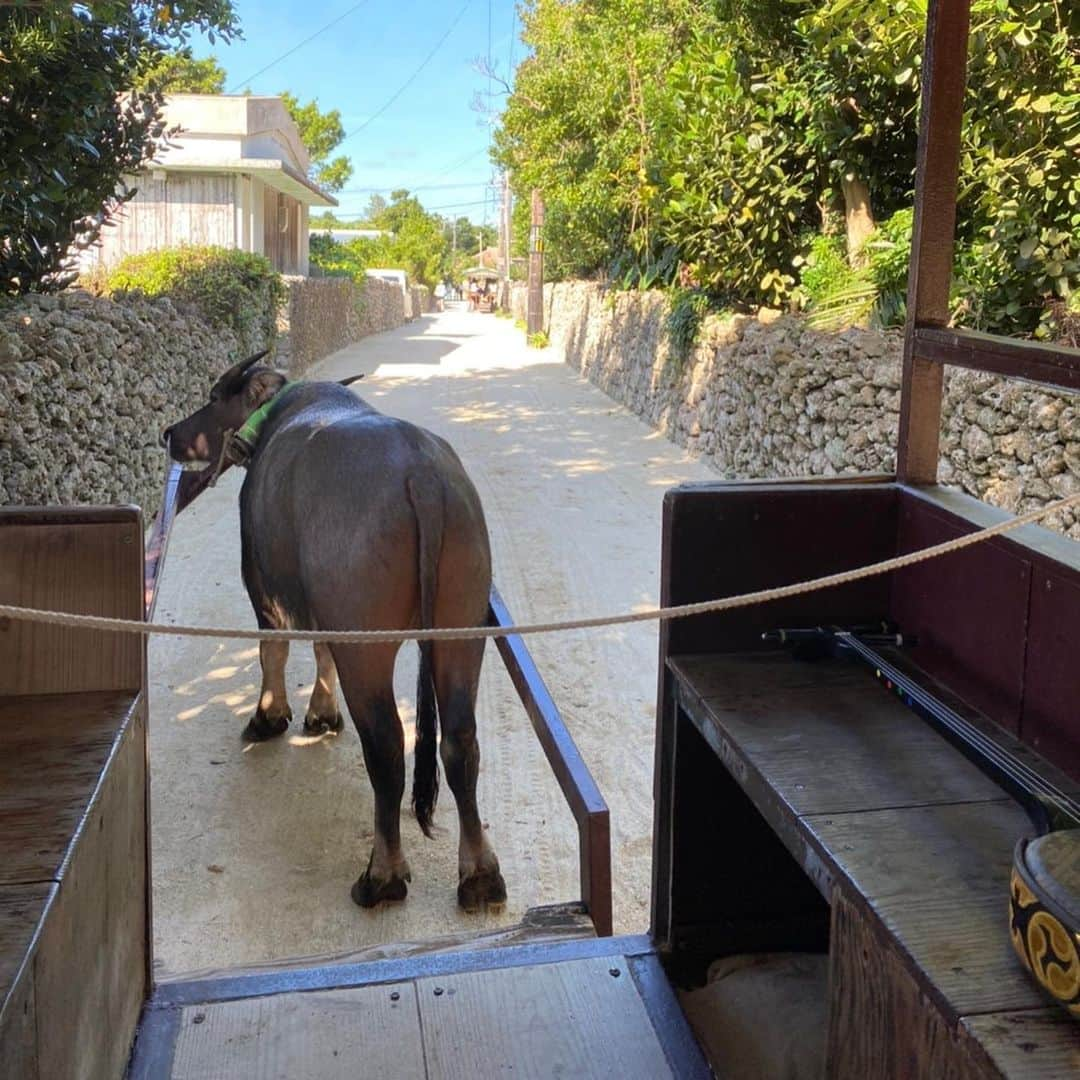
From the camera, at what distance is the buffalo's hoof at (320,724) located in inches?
188

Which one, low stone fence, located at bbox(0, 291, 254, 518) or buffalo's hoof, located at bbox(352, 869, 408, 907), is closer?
buffalo's hoof, located at bbox(352, 869, 408, 907)

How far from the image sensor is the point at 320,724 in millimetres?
4777

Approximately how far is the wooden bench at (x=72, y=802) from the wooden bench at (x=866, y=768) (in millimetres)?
996

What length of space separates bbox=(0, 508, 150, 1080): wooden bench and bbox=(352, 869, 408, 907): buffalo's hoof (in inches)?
56.9

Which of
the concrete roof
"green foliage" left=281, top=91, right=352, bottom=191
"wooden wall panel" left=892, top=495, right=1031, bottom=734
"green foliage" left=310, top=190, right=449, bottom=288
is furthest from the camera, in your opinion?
"green foliage" left=310, top=190, right=449, bottom=288

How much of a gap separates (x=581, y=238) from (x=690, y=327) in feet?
31.1

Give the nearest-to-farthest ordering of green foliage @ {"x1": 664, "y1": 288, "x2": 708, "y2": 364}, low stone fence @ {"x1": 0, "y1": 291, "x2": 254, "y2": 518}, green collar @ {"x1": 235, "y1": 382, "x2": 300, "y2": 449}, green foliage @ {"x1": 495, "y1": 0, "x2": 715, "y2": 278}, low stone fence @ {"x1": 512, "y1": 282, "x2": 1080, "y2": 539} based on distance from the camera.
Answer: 1. green collar @ {"x1": 235, "y1": 382, "x2": 300, "y2": 449}
2. low stone fence @ {"x1": 0, "y1": 291, "x2": 254, "y2": 518}
3. low stone fence @ {"x1": 512, "y1": 282, "x2": 1080, "y2": 539}
4. green foliage @ {"x1": 664, "y1": 288, "x2": 708, "y2": 364}
5. green foliage @ {"x1": 495, "y1": 0, "x2": 715, "y2": 278}

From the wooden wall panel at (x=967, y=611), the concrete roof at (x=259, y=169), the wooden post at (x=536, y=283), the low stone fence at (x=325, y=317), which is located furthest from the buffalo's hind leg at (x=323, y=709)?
the wooden post at (x=536, y=283)

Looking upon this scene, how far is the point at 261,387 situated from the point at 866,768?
373 centimetres

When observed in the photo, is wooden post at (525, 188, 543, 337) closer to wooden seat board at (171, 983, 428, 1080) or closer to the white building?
the white building

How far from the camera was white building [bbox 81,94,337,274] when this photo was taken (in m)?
20.3

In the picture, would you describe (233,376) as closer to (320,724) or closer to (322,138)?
(320,724)

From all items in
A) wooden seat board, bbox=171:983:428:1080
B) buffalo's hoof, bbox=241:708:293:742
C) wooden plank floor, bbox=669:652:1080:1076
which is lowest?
buffalo's hoof, bbox=241:708:293:742

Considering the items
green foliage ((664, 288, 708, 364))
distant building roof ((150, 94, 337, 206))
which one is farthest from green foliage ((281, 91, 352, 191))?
green foliage ((664, 288, 708, 364))
